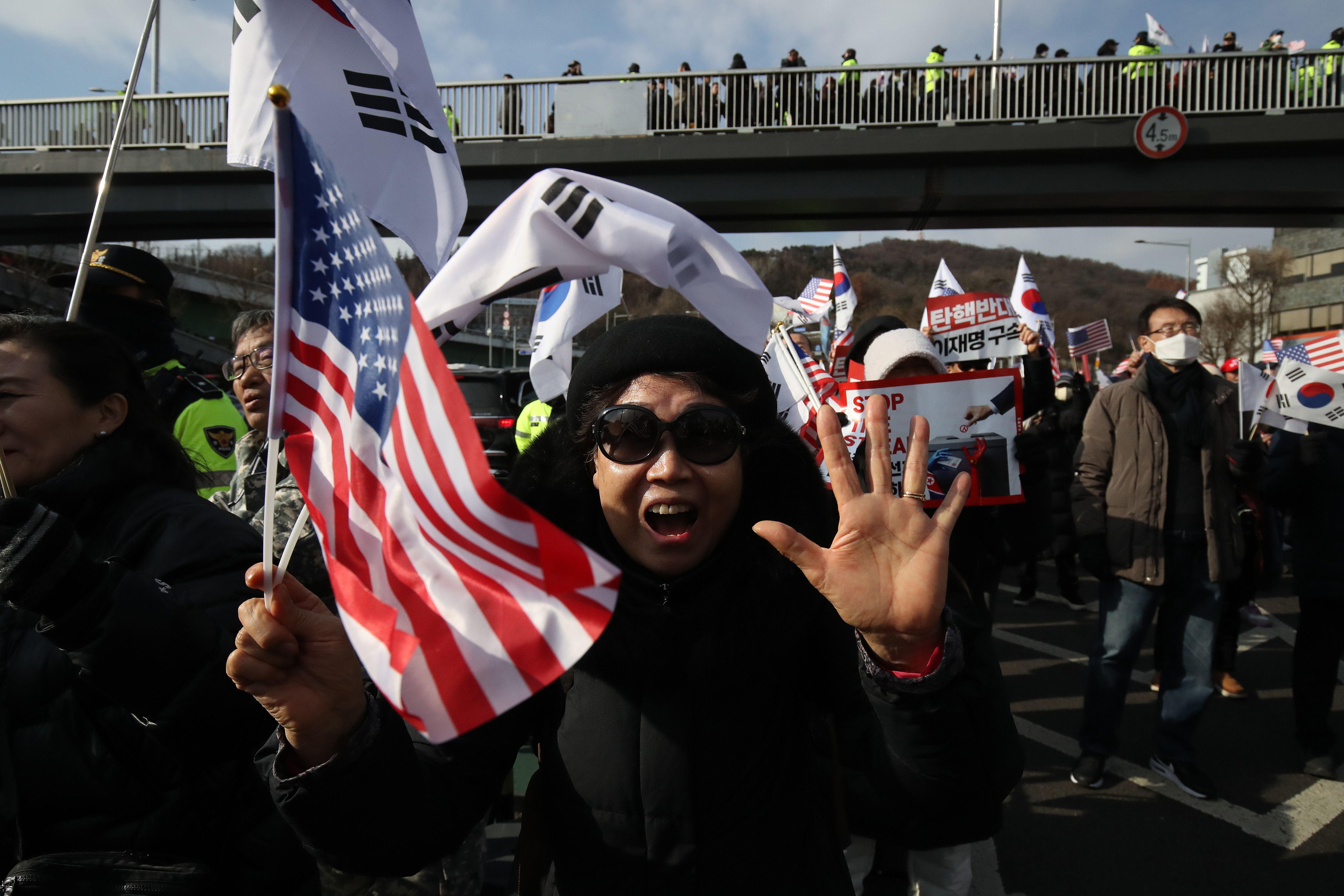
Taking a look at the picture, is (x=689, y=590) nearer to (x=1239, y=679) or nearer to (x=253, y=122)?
(x=253, y=122)

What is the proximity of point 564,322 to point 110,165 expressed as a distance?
2630mm

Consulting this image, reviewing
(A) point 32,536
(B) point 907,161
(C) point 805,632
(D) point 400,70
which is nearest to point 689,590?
(C) point 805,632

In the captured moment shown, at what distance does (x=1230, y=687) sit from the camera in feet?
18.9

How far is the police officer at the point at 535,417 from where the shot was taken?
573 centimetres

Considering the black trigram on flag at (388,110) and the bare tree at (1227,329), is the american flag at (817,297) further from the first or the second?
the bare tree at (1227,329)

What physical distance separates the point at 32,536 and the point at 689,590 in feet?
3.81

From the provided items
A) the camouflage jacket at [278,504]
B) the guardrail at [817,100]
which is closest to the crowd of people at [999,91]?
the guardrail at [817,100]

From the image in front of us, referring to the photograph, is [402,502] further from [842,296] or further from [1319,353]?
[842,296]

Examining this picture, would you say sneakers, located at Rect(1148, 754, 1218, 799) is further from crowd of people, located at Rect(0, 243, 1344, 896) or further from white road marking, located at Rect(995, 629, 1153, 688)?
crowd of people, located at Rect(0, 243, 1344, 896)

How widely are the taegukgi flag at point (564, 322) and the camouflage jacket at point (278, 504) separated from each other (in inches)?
64.8

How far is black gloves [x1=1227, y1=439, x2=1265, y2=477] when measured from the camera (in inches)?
176

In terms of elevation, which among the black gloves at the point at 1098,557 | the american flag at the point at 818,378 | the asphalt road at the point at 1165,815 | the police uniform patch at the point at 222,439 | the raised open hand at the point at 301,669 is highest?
the american flag at the point at 818,378

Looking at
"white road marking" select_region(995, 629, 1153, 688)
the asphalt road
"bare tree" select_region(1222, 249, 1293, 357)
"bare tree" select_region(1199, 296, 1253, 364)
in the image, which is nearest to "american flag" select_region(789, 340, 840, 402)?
the asphalt road

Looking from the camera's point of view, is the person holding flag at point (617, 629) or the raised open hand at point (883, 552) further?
the raised open hand at point (883, 552)
